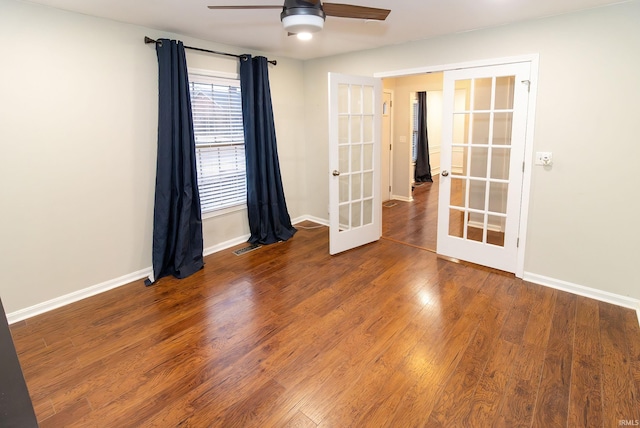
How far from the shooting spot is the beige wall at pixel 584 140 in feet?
8.96

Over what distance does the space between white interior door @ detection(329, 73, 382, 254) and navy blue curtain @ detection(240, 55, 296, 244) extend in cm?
94

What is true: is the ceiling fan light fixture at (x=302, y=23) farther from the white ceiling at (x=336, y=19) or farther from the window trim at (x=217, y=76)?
the window trim at (x=217, y=76)

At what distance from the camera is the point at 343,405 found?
1.95 meters

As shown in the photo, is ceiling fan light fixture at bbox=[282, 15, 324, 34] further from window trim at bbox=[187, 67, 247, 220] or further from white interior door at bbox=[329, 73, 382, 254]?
window trim at bbox=[187, 67, 247, 220]

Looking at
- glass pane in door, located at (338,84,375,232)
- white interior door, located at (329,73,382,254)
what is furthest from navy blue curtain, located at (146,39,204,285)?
glass pane in door, located at (338,84,375,232)

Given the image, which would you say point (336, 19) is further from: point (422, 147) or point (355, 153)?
point (422, 147)

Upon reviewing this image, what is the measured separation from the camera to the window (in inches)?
156

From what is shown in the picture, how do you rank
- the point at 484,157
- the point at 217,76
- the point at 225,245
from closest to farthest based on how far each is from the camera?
the point at 217,76
the point at 484,157
the point at 225,245

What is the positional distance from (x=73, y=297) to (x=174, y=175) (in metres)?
1.46

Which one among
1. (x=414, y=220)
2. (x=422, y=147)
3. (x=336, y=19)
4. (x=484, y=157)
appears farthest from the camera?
(x=422, y=147)

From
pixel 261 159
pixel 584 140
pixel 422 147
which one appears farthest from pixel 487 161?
pixel 422 147

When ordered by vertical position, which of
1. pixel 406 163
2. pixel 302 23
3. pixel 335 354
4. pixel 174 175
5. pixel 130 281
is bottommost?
pixel 335 354

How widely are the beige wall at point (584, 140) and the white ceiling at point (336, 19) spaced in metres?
0.19

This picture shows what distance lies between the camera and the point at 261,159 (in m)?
4.41
